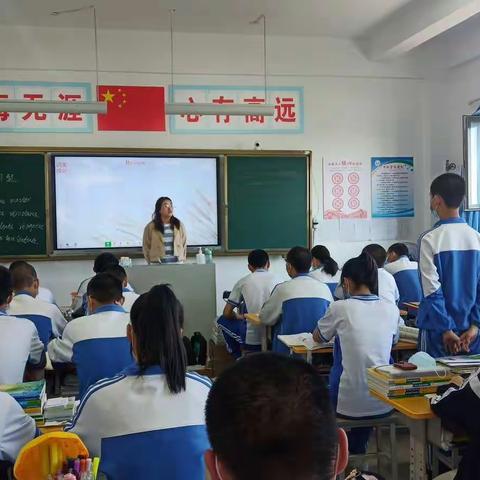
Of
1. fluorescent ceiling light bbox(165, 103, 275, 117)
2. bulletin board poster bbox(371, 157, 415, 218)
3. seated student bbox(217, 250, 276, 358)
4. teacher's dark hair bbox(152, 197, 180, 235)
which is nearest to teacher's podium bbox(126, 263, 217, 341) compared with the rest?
teacher's dark hair bbox(152, 197, 180, 235)

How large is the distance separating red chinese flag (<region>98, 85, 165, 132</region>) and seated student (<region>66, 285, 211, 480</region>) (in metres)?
4.98

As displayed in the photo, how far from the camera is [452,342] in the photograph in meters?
2.83

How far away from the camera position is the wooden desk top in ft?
6.73

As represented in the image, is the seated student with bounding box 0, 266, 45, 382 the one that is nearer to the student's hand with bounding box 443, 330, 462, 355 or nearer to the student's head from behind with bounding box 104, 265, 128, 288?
the student's head from behind with bounding box 104, 265, 128, 288

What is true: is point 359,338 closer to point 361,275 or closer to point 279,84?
point 361,275

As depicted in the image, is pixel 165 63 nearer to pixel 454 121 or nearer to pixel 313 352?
pixel 454 121

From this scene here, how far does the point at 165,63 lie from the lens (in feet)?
20.9

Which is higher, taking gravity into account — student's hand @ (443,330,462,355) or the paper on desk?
student's hand @ (443,330,462,355)

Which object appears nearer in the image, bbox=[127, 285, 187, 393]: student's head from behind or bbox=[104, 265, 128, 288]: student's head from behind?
bbox=[127, 285, 187, 393]: student's head from behind

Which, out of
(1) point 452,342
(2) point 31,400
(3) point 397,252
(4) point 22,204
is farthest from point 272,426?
(4) point 22,204

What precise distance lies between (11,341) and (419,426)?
1.77 meters

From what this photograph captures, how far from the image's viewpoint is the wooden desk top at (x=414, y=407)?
2.05m

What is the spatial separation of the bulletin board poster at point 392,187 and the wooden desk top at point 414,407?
4.97m

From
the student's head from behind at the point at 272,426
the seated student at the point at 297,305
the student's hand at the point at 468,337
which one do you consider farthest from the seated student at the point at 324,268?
the student's head from behind at the point at 272,426
